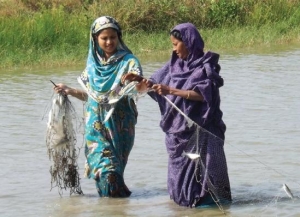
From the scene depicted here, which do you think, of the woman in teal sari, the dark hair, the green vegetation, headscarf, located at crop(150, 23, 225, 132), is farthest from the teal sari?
the green vegetation

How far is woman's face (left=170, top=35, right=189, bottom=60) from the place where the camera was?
6223 mm

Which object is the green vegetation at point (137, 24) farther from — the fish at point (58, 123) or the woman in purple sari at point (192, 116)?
the woman in purple sari at point (192, 116)

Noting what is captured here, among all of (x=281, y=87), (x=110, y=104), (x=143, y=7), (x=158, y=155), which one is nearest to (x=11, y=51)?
(x=143, y=7)

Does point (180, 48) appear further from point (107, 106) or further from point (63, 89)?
point (63, 89)

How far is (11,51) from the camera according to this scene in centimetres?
1505

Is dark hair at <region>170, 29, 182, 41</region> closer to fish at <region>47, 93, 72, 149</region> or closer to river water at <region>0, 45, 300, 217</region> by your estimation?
fish at <region>47, 93, 72, 149</region>

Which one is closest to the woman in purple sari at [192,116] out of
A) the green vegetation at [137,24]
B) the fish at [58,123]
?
the fish at [58,123]

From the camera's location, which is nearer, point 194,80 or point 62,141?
point 194,80

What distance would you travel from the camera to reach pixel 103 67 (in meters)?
6.64

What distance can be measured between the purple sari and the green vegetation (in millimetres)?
8277

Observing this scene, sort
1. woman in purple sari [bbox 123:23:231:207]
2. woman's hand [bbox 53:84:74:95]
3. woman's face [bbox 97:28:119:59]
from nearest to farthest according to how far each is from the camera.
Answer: woman in purple sari [bbox 123:23:231:207] < woman's face [bbox 97:28:119:59] < woman's hand [bbox 53:84:74:95]

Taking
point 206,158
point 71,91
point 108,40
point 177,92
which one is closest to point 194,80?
point 177,92

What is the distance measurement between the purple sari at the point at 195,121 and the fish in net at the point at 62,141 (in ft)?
2.74

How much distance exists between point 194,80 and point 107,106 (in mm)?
805
